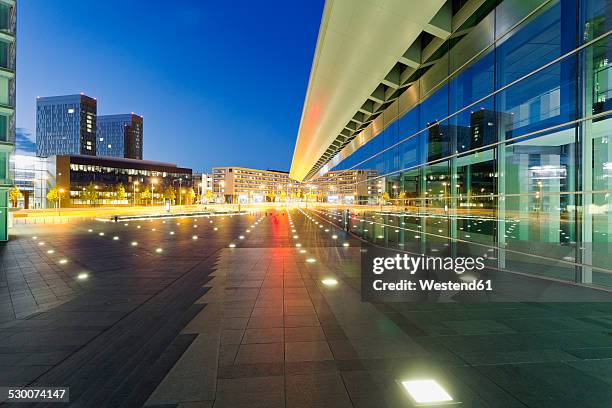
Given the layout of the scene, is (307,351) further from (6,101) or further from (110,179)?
(110,179)

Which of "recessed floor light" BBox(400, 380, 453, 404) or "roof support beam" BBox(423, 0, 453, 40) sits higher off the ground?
"roof support beam" BBox(423, 0, 453, 40)

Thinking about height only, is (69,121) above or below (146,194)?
above

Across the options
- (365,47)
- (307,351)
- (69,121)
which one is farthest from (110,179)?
(69,121)

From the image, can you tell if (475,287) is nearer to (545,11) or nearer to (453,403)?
(453,403)

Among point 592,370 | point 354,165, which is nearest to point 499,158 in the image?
point 592,370

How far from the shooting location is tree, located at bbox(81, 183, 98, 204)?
93625 mm

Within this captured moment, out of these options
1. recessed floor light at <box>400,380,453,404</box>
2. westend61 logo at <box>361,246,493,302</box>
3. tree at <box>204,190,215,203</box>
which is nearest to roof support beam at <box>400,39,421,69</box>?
westend61 logo at <box>361,246,493,302</box>

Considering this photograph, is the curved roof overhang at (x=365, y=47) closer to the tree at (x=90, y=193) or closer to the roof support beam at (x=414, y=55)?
the roof support beam at (x=414, y=55)

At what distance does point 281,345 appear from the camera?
16.5ft

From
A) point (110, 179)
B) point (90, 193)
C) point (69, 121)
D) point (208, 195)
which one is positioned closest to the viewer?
point (90, 193)

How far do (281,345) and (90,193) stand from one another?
110810mm

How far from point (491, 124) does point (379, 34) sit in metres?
5.05

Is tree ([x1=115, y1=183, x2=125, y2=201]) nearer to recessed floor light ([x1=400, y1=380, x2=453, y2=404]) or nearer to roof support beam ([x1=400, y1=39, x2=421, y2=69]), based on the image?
roof support beam ([x1=400, y1=39, x2=421, y2=69])

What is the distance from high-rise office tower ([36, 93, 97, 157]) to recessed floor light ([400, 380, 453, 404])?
792 feet
